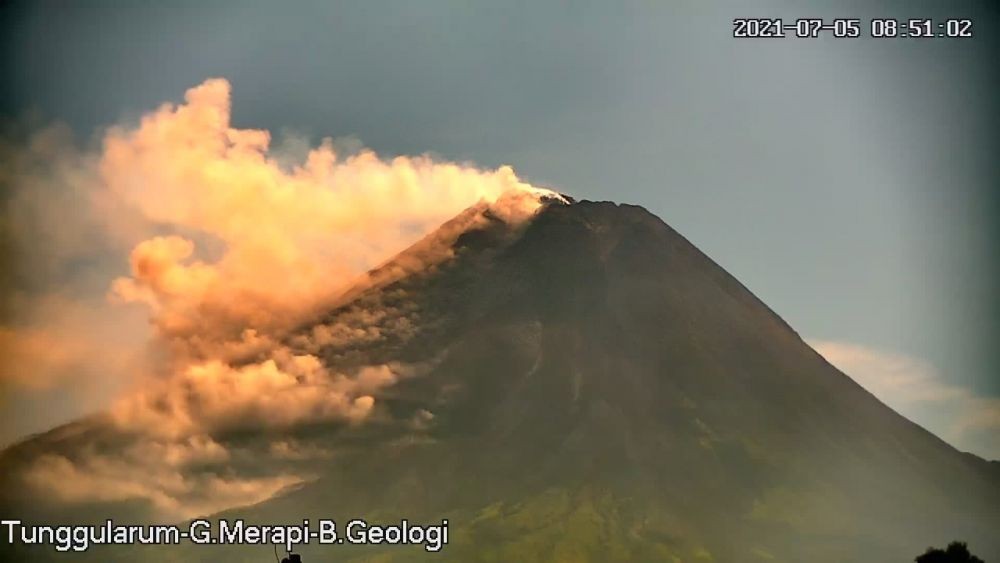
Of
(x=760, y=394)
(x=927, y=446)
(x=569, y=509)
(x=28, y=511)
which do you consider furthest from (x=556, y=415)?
(x=28, y=511)

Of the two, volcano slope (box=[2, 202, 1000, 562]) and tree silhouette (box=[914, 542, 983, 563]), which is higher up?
volcano slope (box=[2, 202, 1000, 562])

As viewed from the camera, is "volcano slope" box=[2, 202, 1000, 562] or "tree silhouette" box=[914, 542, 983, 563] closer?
"tree silhouette" box=[914, 542, 983, 563]

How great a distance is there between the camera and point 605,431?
80.6m

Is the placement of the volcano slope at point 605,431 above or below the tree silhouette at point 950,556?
above

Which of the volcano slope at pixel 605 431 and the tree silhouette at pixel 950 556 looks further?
the volcano slope at pixel 605 431

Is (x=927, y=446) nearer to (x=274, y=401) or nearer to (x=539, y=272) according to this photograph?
(x=539, y=272)

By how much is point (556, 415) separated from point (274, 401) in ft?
78.1

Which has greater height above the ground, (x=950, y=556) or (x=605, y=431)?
(x=605, y=431)

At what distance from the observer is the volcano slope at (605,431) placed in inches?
2707

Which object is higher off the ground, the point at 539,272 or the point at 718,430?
the point at 539,272

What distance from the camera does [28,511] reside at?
62.9 m

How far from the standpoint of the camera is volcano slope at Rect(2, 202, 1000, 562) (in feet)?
226

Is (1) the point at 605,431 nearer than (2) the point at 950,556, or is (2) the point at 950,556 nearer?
(2) the point at 950,556

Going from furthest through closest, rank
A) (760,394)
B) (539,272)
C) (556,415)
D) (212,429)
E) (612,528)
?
(539,272) → (760,394) → (556,415) → (212,429) → (612,528)
